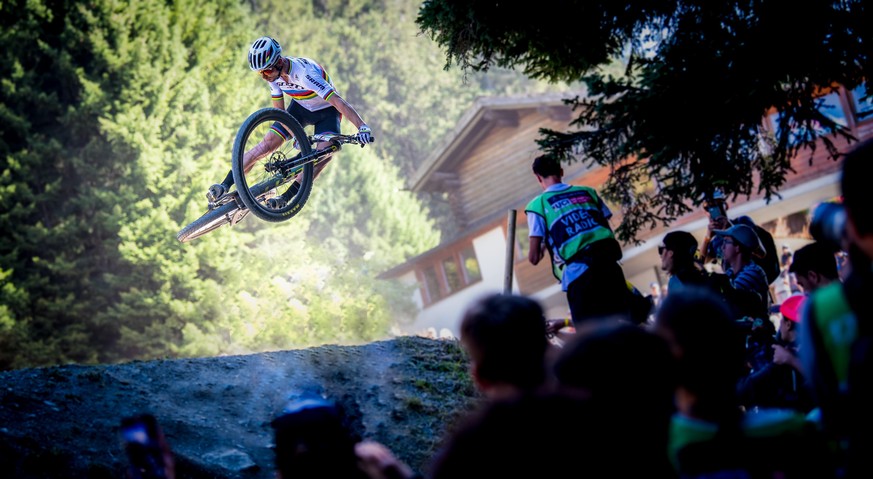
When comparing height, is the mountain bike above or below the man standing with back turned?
above

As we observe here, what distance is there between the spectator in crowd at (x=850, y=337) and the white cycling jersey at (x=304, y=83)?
624cm

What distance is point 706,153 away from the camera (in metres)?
7.80

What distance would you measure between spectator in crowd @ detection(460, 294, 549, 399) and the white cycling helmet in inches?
228

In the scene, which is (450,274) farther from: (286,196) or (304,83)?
(304,83)

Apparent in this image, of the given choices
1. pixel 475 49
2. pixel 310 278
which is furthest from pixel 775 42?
pixel 310 278

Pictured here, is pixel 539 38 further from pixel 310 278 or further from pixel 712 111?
pixel 310 278

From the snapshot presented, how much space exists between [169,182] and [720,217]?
19209mm

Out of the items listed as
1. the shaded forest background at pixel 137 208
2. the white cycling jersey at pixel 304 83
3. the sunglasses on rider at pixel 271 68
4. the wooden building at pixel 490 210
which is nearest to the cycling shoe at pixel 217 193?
the white cycling jersey at pixel 304 83

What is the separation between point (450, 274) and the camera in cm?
3559

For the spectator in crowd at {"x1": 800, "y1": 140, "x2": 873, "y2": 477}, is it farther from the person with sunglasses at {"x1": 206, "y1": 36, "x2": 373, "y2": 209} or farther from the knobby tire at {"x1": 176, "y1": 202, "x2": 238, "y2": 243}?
the knobby tire at {"x1": 176, "y1": 202, "x2": 238, "y2": 243}

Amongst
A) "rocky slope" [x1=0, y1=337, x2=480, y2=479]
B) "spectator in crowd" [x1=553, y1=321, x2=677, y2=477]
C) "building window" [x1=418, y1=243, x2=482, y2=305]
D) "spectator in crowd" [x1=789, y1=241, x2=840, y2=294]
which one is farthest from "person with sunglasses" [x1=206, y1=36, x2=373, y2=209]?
"building window" [x1=418, y1=243, x2=482, y2=305]

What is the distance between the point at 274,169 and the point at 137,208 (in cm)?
1527

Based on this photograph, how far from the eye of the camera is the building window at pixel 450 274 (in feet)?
112

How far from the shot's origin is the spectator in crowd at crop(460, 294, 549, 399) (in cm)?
274
